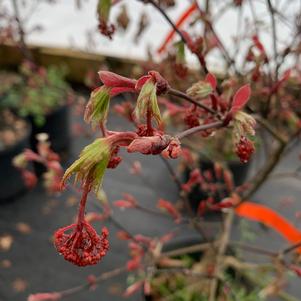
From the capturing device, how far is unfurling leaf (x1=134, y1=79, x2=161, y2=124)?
0.38 m

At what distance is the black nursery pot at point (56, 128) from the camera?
2049mm

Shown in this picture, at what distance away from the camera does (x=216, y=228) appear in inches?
65.3

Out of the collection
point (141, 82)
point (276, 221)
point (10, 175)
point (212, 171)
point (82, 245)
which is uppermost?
point (141, 82)

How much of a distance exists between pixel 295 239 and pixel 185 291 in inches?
13.9

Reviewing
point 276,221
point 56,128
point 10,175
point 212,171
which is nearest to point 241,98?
point 276,221

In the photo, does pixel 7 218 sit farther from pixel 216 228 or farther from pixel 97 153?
pixel 97 153

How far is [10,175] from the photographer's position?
Result: 1.83 metres

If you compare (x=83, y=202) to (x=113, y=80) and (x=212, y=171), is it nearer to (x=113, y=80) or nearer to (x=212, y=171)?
(x=113, y=80)

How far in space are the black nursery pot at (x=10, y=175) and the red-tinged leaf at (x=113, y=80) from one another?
4.87 feet

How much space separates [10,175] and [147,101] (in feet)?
5.14

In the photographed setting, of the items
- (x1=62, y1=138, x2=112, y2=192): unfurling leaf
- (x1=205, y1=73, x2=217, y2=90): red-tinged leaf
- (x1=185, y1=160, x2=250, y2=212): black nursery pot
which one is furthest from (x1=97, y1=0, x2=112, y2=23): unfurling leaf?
(x1=185, y1=160, x2=250, y2=212): black nursery pot

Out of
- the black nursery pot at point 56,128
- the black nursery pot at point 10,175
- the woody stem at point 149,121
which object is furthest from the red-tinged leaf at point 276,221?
the black nursery pot at point 56,128

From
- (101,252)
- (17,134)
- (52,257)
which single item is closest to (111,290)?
(52,257)

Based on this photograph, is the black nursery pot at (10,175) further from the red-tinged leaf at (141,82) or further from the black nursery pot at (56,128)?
the red-tinged leaf at (141,82)
